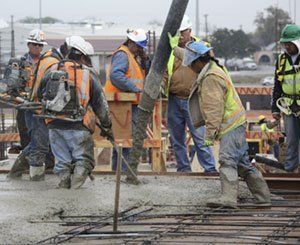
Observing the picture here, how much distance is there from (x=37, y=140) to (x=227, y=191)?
288cm

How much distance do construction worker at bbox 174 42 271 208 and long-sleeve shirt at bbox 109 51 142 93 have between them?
289cm

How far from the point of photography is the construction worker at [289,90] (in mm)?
11539

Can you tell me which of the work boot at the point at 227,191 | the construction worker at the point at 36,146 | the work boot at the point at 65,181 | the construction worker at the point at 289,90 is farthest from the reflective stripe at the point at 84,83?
the construction worker at the point at 289,90

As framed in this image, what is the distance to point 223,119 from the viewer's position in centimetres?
975

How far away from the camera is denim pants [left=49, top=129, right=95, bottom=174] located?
10680 millimetres

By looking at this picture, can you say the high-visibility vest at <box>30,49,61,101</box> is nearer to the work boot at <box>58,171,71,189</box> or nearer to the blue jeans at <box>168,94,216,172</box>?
the work boot at <box>58,171,71,189</box>

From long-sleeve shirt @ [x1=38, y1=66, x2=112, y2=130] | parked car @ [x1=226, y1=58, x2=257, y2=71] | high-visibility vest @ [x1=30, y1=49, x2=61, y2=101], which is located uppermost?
high-visibility vest @ [x1=30, y1=49, x2=61, y2=101]

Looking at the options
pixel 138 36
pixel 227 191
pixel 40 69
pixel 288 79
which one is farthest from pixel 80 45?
pixel 288 79

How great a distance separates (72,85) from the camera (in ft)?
34.6

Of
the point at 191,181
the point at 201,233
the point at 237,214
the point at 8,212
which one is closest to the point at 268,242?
the point at 201,233

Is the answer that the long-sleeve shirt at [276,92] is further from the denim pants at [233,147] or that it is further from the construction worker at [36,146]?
the construction worker at [36,146]

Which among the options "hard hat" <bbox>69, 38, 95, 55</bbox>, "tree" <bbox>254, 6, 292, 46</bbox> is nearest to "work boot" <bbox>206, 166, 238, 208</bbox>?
"hard hat" <bbox>69, 38, 95, 55</bbox>

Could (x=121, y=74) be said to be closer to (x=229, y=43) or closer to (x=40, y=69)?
(x=40, y=69)

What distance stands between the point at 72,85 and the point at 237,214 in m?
2.51
